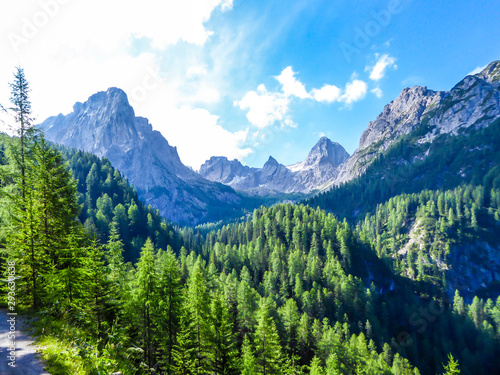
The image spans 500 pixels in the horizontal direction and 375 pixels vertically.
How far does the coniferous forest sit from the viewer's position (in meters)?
18.4

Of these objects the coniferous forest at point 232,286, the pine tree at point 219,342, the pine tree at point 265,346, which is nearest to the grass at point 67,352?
the coniferous forest at point 232,286

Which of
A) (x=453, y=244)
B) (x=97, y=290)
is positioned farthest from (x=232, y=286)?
(x=453, y=244)

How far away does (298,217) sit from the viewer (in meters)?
128

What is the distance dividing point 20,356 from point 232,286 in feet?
173

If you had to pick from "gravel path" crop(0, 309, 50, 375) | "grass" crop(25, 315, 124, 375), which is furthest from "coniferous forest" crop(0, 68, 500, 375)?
"gravel path" crop(0, 309, 50, 375)

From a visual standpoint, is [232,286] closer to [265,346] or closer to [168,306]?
[265,346]

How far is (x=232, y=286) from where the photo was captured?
6184cm

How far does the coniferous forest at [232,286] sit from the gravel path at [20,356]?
24.9 inches

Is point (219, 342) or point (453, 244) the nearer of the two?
point (219, 342)

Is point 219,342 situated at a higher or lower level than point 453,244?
higher

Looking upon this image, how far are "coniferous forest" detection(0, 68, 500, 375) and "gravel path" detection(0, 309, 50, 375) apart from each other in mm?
633

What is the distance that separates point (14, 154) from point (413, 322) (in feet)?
422

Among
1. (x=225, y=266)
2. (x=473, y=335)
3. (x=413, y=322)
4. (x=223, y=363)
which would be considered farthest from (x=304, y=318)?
(x=473, y=335)

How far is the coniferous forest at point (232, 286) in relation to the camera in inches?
726
